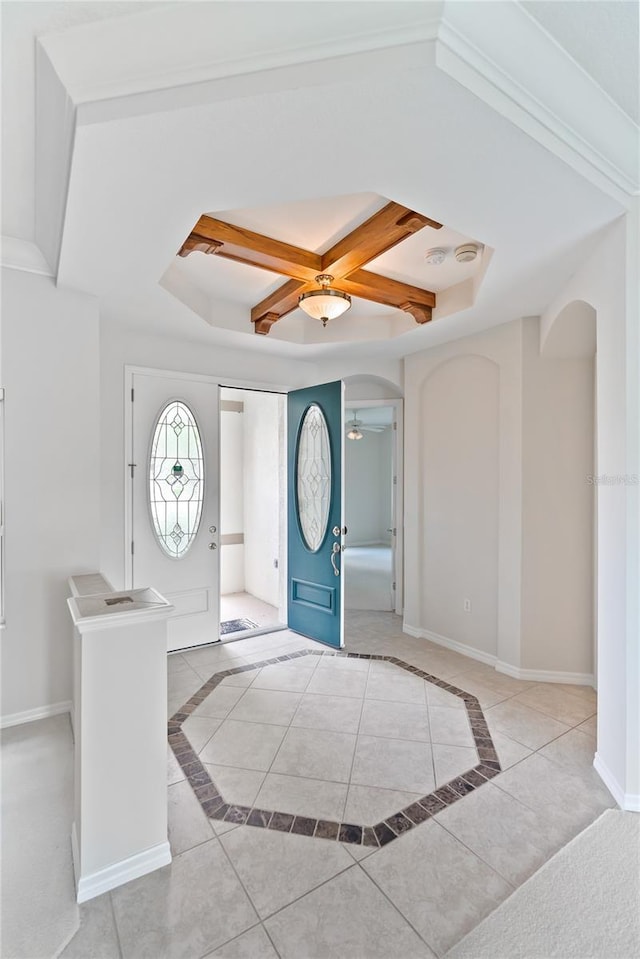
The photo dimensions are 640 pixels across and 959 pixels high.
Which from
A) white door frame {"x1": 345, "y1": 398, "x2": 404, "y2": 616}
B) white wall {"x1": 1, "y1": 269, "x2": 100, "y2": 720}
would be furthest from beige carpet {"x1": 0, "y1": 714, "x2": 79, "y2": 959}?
white door frame {"x1": 345, "y1": 398, "x2": 404, "y2": 616}

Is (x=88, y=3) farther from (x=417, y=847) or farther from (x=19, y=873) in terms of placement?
(x=417, y=847)

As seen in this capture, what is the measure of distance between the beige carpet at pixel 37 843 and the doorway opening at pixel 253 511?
209 centimetres

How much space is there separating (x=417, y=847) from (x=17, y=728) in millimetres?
2290

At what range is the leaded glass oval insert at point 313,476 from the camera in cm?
407

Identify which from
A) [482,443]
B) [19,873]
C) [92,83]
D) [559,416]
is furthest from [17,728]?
[559,416]

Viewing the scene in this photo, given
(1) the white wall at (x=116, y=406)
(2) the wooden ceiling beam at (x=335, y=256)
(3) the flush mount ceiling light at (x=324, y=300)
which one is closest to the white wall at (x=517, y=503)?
(2) the wooden ceiling beam at (x=335, y=256)

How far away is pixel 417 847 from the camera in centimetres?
178

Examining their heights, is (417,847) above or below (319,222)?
below

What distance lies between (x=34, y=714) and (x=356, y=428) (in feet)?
24.6

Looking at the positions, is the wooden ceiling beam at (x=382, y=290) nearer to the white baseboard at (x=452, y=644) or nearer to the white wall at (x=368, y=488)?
the white baseboard at (x=452, y=644)

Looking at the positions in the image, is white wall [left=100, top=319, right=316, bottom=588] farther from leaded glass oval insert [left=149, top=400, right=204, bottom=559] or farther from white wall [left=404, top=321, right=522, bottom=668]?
white wall [left=404, top=321, right=522, bottom=668]

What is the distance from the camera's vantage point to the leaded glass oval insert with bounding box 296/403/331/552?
407 cm

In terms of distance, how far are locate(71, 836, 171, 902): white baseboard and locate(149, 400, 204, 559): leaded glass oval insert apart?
7.34 feet

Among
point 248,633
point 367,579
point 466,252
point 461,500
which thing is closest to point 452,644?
point 461,500
